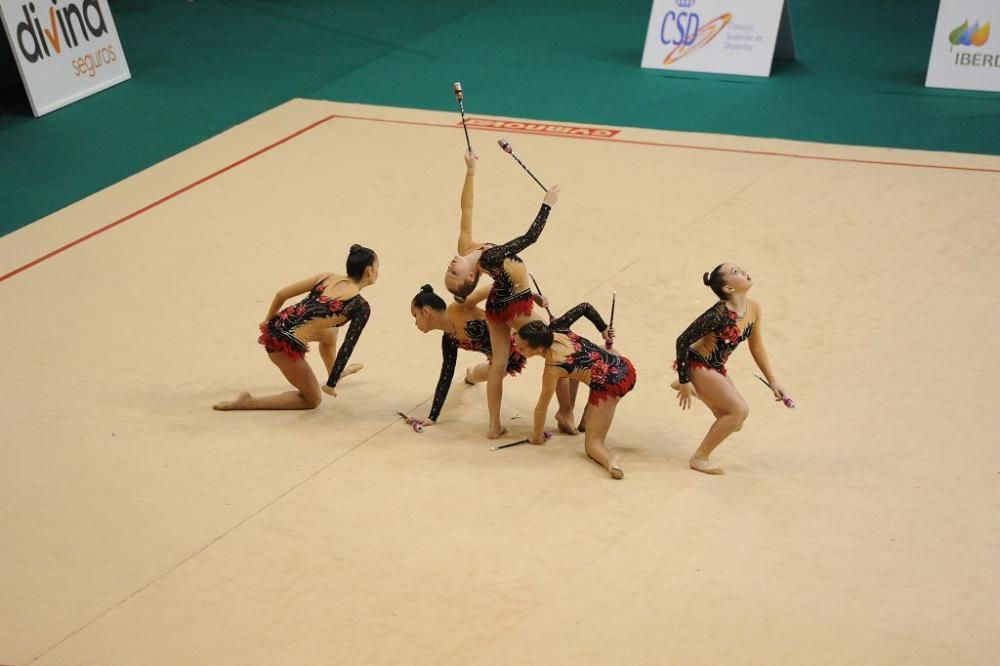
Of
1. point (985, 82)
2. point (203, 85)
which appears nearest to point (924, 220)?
point (985, 82)

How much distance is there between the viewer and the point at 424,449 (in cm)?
655

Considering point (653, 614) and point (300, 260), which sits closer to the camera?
point (653, 614)

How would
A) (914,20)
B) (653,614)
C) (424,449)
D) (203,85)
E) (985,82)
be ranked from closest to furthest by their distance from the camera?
1. (653,614)
2. (424,449)
3. (985,82)
4. (203,85)
5. (914,20)

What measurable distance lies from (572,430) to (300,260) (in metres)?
2.83

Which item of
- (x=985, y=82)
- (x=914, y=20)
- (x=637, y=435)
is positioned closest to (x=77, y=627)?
(x=637, y=435)

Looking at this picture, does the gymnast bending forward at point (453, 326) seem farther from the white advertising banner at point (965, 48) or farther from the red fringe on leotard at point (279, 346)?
the white advertising banner at point (965, 48)

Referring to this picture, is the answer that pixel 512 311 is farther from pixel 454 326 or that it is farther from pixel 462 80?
pixel 462 80

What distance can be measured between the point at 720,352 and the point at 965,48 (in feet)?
20.9

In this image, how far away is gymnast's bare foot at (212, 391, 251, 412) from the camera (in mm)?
6961

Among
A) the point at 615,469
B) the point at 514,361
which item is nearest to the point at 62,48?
the point at 514,361

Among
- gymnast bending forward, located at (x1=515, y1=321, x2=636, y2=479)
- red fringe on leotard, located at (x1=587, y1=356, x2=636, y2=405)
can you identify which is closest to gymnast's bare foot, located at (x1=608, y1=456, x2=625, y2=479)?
gymnast bending forward, located at (x1=515, y1=321, x2=636, y2=479)

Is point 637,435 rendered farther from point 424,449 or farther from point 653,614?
point 653,614

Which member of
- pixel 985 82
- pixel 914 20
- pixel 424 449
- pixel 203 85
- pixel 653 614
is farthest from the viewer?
pixel 914 20

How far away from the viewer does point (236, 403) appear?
696 cm
